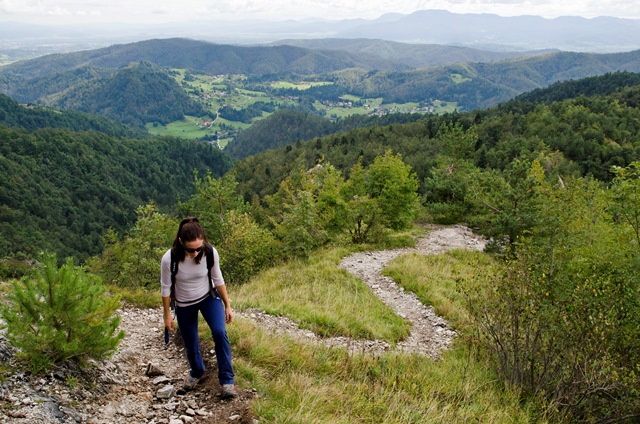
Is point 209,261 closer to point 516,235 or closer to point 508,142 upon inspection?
point 516,235

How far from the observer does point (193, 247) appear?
16.5 ft

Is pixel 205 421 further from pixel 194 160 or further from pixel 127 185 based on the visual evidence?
pixel 194 160

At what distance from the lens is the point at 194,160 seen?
153250mm

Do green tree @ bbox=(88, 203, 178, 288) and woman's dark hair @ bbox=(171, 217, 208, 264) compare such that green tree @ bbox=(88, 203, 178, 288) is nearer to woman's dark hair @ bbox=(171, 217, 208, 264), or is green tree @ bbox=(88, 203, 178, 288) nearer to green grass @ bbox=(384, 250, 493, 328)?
green grass @ bbox=(384, 250, 493, 328)

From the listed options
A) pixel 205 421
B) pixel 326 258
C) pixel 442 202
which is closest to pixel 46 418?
pixel 205 421

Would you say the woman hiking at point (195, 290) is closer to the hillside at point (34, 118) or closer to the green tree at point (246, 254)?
the green tree at point (246, 254)

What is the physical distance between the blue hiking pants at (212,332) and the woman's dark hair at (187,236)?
0.72 metres

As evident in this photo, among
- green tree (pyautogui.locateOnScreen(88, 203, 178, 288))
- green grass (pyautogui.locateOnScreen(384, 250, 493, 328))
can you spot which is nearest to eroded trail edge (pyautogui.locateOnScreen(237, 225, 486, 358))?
green grass (pyautogui.locateOnScreen(384, 250, 493, 328))

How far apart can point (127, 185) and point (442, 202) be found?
126 metres

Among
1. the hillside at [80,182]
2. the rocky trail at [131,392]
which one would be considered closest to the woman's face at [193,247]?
the rocky trail at [131,392]

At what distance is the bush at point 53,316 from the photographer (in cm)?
466

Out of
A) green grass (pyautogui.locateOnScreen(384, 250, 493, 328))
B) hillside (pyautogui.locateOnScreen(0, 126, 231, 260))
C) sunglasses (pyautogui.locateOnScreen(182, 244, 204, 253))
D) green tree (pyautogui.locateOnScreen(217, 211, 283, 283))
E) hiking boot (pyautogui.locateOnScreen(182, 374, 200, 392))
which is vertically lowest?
hillside (pyautogui.locateOnScreen(0, 126, 231, 260))

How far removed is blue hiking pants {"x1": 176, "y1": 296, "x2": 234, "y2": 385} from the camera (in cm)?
532

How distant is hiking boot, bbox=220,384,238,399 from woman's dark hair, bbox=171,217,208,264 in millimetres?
1774
